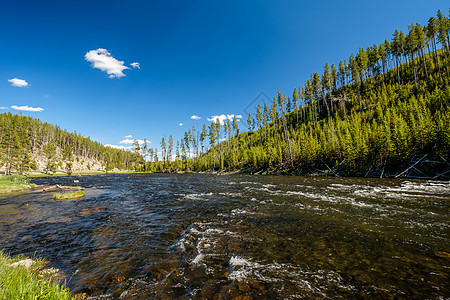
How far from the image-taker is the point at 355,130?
4897 cm

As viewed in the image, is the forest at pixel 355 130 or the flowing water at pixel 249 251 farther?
the forest at pixel 355 130

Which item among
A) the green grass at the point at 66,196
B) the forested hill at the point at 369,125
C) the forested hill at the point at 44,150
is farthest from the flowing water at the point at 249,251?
the forested hill at the point at 44,150

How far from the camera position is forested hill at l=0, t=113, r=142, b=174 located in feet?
247

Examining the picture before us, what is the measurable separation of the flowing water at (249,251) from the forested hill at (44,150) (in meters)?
99.3

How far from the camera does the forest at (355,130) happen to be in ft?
110

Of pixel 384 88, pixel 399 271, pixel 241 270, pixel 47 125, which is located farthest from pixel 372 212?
pixel 47 125

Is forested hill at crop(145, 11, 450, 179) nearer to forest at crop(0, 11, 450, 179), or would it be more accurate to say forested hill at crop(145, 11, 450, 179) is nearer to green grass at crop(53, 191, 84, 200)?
forest at crop(0, 11, 450, 179)

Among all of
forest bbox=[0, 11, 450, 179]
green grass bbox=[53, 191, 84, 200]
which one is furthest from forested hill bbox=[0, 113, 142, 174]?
green grass bbox=[53, 191, 84, 200]

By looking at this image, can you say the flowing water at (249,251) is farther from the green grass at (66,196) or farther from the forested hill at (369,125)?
the forested hill at (369,125)

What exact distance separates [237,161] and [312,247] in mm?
76069

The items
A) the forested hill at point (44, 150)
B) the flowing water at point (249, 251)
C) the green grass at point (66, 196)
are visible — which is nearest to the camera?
the flowing water at point (249, 251)

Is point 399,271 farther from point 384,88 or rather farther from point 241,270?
point 384,88

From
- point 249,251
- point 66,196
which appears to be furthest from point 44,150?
point 249,251

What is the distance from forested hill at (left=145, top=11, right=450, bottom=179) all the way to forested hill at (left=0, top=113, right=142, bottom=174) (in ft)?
182
